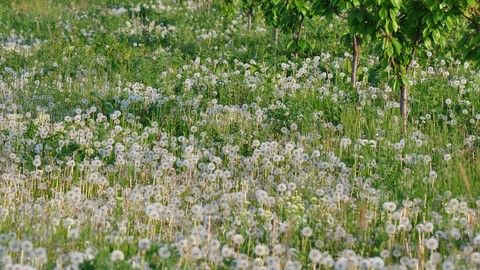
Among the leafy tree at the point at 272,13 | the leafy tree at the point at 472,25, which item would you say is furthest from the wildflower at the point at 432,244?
the leafy tree at the point at 272,13

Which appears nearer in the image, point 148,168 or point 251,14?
point 148,168

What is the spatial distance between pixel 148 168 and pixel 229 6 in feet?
34.9

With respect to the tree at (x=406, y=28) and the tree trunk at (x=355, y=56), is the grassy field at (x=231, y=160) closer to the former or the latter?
the tree trunk at (x=355, y=56)

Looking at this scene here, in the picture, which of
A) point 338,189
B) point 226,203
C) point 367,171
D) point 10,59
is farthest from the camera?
point 10,59

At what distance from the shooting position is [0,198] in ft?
23.8

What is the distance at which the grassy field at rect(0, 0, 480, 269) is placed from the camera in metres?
5.89

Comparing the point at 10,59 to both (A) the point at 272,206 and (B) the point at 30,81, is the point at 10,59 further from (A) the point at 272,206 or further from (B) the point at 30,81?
(A) the point at 272,206

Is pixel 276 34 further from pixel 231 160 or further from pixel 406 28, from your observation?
pixel 231 160

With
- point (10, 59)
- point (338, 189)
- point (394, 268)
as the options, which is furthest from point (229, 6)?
point (394, 268)

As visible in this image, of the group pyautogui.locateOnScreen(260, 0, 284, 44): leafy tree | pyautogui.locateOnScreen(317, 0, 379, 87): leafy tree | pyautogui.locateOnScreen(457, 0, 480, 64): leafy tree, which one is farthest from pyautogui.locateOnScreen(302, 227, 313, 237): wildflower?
pyautogui.locateOnScreen(260, 0, 284, 44): leafy tree

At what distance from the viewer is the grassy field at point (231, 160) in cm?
589

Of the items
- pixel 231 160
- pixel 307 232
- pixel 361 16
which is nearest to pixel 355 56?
pixel 361 16

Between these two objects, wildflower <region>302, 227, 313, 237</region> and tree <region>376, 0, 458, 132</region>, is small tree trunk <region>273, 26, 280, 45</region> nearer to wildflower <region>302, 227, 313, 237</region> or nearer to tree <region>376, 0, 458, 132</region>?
tree <region>376, 0, 458, 132</region>

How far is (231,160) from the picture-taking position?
339 inches
